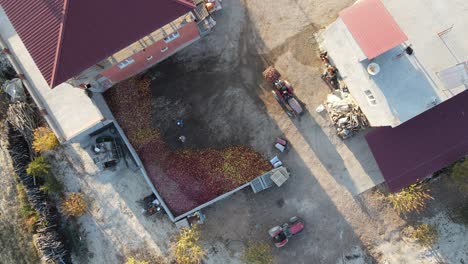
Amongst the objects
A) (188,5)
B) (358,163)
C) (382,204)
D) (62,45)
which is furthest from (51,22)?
(382,204)

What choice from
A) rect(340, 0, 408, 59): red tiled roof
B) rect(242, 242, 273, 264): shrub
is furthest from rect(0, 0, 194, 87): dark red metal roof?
rect(242, 242, 273, 264): shrub

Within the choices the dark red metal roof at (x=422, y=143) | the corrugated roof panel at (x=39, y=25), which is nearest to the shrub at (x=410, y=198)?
the dark red metal roof at (x=422, y=143)

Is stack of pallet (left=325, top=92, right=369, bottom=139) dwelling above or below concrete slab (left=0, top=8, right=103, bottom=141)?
below

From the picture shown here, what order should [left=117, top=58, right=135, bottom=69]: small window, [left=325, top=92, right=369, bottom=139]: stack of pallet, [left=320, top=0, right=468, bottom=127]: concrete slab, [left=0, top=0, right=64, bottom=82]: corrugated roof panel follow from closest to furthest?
[left=0, top=0, right=64, bottom=82]: corrugated roof panel < [left=320, top=0, right=468, bottom=127]: concrete slab < [left=117, top=58, right=135, bottom=69]: small window < [left=325, top=92, right=369, bottom=139]: stack of pallet

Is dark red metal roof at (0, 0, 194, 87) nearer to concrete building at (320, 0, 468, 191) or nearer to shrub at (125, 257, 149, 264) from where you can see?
concrete building at (320, 0, 468, 191)

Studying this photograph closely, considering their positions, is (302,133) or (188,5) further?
(302,133)

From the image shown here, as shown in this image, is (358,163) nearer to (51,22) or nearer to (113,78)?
(113,78)
